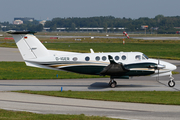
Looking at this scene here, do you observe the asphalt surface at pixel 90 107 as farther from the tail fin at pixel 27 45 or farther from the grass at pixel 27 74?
the grass at pixel 27 74

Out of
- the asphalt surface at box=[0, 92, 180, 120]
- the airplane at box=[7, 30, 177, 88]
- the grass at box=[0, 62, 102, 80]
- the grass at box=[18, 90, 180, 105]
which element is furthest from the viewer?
the grass at box=[0, 62, 102, 80]

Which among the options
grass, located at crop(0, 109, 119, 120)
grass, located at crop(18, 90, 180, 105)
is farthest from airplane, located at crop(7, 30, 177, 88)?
grass, located at crop(0, 109, 119, 120)

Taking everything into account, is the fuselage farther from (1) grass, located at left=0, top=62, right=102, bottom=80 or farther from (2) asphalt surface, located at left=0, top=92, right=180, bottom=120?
(2) asphalt surface, located at left=0, top=92, right=180, bottom=120

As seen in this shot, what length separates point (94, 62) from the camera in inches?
982

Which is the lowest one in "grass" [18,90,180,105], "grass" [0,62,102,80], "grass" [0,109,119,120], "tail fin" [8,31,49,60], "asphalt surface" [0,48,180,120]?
"grass" [0,62,102,80]

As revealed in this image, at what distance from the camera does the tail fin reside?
80.3 feet

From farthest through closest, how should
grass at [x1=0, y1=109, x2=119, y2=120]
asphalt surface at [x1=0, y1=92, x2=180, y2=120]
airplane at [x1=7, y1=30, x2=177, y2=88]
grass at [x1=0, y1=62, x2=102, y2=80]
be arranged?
grass at [x1=0, y1=62, x2=102, y2=80] → airplane at [x1=7, y1=30, x2=177, y2=88] → asphalt surface at [x1=0, y1=92, x2=180, y2=120] → grass at [x1=0, y1=109, x2=119, y2=120]

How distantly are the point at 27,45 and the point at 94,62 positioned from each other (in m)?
6.15

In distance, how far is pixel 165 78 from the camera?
3019cm

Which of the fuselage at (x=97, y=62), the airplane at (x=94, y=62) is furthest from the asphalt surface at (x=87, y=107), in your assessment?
the fuselage at (x=97, y=62)

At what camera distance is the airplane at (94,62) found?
24.4 metres

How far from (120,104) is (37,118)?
5.69 m

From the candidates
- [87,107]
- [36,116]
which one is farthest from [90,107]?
[36,116]

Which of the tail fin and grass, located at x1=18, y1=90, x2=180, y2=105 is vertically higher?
the tail fin
